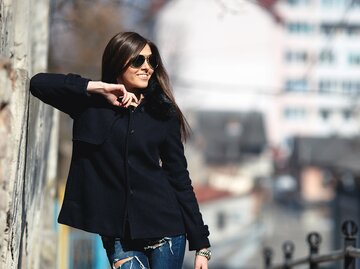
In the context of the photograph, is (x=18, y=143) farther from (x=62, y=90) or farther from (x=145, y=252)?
(x=145, y=252)

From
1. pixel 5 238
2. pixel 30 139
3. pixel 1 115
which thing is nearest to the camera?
pixel 1 115

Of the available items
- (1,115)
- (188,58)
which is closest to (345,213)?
(1,115)

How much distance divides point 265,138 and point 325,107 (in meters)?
7.92

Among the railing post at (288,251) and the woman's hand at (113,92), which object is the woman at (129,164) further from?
the railing post at (288,251)

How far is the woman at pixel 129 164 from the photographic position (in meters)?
3.76

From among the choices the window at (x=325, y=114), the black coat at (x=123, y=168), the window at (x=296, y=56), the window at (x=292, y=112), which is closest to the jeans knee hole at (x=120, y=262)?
the black coat at (x=123, y=168)

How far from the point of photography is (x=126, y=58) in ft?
12.7

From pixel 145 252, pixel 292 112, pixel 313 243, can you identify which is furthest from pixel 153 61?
pixel 292 112

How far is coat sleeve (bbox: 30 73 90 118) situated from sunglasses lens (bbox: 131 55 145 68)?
0.66ft

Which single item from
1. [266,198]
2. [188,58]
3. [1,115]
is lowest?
[266,198]

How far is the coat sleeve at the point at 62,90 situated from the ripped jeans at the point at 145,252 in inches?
21.5

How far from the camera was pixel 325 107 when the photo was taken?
8350 centimetres

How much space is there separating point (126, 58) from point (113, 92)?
17 centimetres

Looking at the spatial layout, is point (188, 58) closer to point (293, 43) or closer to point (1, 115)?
point (293, 43)
